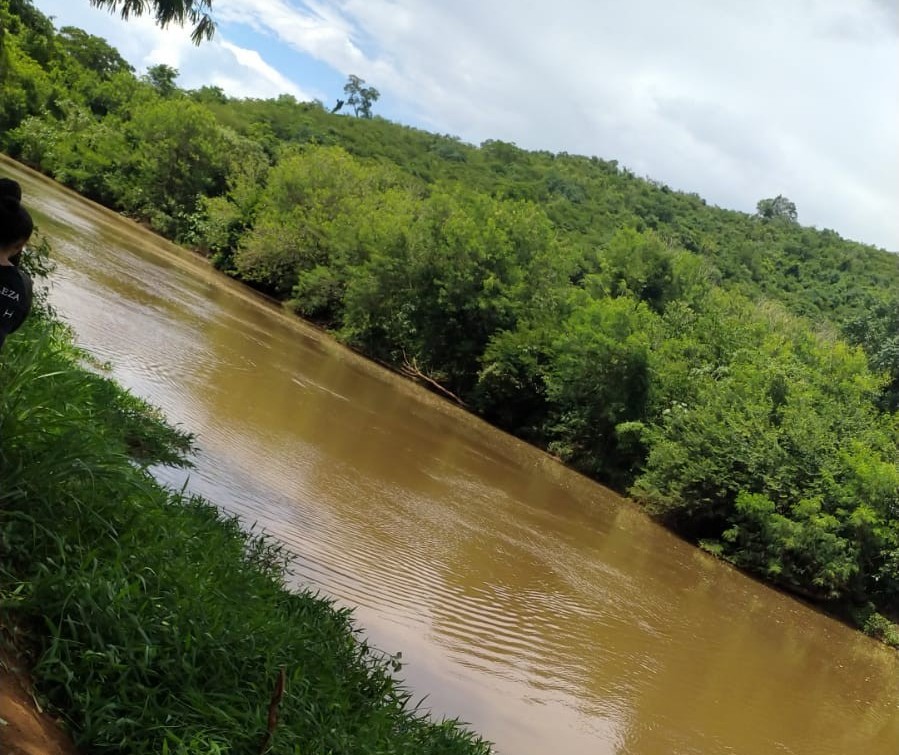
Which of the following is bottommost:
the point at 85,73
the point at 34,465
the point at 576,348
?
the point at 34,465

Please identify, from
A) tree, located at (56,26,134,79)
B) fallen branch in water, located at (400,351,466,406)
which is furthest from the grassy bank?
tree, located at (56,26,134,79)

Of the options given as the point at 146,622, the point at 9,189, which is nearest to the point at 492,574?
the point at 146,622

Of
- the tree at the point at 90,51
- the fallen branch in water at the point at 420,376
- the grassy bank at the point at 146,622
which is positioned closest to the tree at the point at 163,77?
the tree at the point at 90,51

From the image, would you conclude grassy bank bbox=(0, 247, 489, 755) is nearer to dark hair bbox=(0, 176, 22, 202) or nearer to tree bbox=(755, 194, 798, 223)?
dark hair bbox=(0, 176, 22, 202)

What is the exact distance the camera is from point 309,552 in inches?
340

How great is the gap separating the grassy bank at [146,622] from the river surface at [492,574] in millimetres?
2399

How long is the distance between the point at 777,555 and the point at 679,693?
10923 mm

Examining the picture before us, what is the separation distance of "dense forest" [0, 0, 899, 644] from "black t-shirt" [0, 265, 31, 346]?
690 cm

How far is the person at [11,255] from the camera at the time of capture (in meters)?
3.46

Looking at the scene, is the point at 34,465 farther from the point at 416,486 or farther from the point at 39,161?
the point at 39,161

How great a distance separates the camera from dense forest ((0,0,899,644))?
20.4m

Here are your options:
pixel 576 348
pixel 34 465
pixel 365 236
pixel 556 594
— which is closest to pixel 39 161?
pixel 365 236

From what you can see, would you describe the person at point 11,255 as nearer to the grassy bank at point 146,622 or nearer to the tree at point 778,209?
the grassy bank at point 146,622

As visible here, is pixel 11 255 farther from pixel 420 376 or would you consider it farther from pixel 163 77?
pixel 163 77
